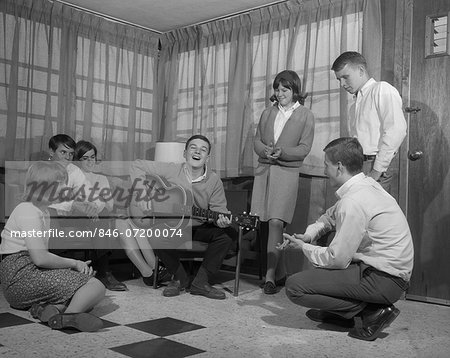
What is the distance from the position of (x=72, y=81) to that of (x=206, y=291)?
2.28 meters

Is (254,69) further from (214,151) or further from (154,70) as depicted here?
(154,70)

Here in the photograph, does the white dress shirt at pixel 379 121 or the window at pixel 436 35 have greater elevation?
the window at pixel 436 35

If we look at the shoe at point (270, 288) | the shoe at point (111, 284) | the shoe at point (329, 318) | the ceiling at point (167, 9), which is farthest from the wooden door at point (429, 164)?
the shoe at point (111, 284)

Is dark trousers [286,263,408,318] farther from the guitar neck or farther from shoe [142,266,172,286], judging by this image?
shoe [142,266,172,286]

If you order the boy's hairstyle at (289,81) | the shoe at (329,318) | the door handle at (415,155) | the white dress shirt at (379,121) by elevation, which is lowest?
the shoe at (329,318)

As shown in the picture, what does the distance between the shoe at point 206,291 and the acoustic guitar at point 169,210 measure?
384mm

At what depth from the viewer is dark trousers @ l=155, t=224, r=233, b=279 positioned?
331cm

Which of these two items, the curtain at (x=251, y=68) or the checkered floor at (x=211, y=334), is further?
the curtain at (x=251, y=68)

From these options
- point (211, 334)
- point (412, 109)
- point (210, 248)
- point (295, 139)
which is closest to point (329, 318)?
point (211, 334)

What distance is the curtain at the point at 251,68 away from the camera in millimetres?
3795

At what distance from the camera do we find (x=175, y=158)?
4.38m

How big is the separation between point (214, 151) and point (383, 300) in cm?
248

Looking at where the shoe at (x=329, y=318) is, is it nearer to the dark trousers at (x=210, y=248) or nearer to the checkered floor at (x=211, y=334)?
the checkered floor at (x=211, y=334)

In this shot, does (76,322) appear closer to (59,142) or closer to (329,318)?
(329,318)
